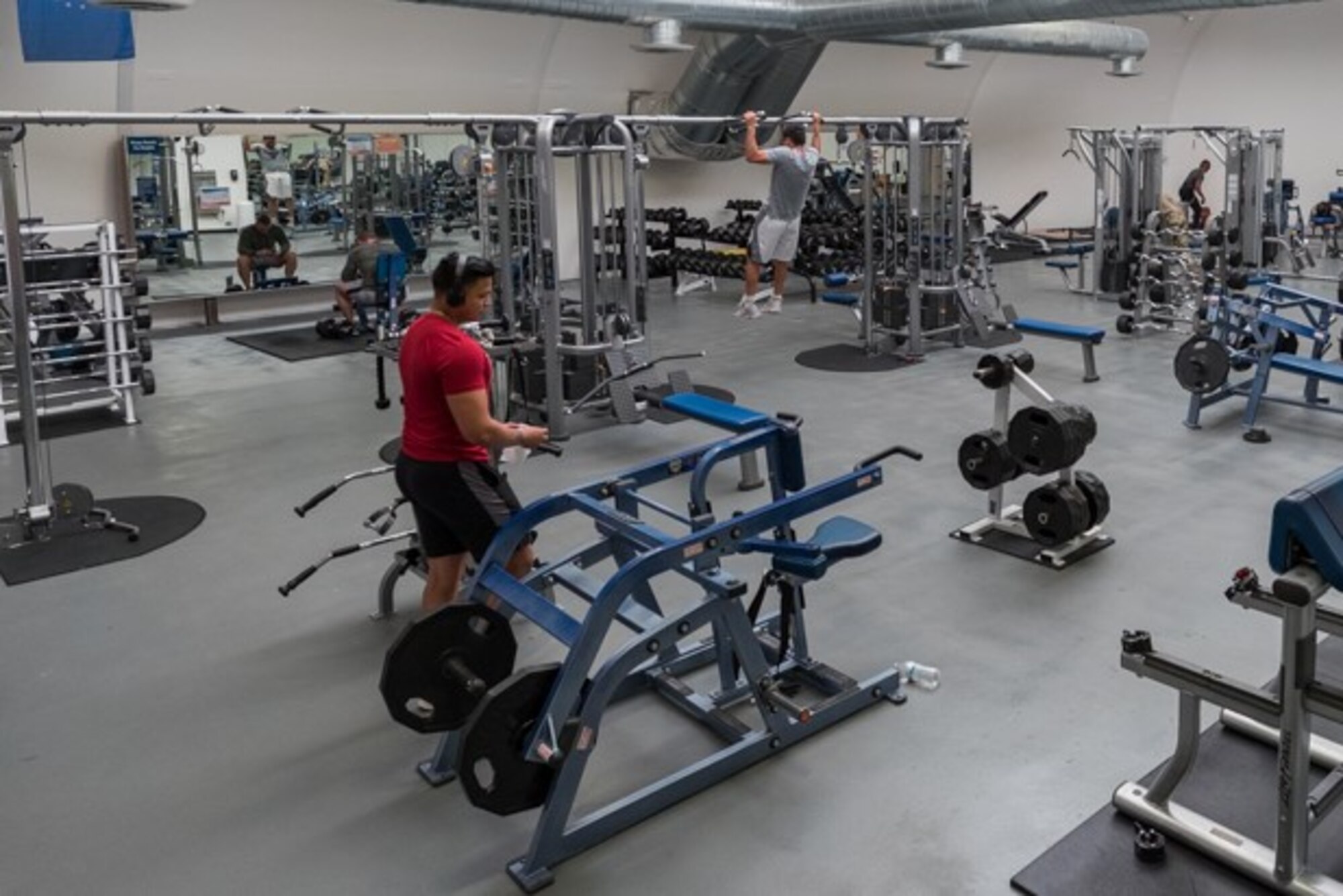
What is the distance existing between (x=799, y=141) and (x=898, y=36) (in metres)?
3.24

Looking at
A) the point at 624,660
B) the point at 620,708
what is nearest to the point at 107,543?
the point at 620,708

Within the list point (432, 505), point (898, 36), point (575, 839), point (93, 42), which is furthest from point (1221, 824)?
point (898, 36)

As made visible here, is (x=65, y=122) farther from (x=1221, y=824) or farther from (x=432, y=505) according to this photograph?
(x=1221, y=824)

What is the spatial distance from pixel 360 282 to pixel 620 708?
6.78m

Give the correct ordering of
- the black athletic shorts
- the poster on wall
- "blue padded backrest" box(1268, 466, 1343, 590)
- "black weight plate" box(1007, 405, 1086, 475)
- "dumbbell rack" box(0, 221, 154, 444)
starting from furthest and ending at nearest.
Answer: the poster on wall
"dumbbell rack" box(0, 221, 154, 444)
"black weight plate" box(1007, 405, 1086, 475)
the black athletic shorts
"blue padded backrest" box(1268, 466, 1343, 590)

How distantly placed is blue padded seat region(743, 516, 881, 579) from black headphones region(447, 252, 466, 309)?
1.09 metres

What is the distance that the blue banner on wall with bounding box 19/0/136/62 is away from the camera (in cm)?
688

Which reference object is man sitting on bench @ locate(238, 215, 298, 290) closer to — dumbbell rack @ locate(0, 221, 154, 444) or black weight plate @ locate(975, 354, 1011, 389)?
dumbbell rack @ locate(0, 221, 154, 444)

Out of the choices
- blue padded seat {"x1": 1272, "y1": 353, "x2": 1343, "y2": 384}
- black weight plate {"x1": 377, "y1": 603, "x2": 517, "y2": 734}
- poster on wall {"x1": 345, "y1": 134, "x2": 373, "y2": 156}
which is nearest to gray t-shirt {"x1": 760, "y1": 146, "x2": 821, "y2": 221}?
blue padded seat {"x1": 1272, "y1": 353, "x2": 1343, "y2": 384}

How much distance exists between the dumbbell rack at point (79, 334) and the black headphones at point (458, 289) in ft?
14.1

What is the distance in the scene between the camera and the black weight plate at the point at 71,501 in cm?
490

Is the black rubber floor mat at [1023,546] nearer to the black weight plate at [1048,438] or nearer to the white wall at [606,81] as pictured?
the black weight plate at [1048,438]

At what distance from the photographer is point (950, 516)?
A: 4930mm

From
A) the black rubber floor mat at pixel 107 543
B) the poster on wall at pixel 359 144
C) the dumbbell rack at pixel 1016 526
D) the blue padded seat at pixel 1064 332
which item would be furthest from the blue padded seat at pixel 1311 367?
the poster on wall at pixel 359 144
